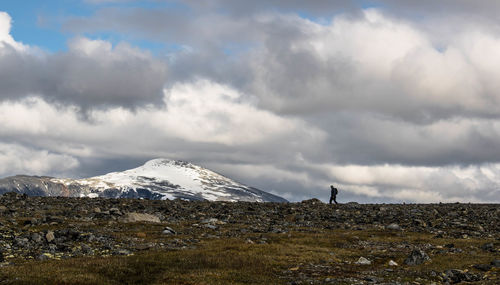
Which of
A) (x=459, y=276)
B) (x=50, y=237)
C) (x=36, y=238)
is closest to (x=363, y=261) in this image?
(x=459, y=276)

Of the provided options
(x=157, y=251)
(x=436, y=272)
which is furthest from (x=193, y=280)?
(x=436, y=272)

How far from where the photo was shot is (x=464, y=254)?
33.3 meters

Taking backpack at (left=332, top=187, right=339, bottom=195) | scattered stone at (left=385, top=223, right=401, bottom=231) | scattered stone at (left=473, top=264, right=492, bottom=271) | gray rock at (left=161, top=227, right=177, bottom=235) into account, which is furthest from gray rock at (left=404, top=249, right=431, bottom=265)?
backpack at (left=332, top=187, right=339, bottom=195)

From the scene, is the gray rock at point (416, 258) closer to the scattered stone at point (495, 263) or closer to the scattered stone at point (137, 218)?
the scattered stone at point (495, 263)

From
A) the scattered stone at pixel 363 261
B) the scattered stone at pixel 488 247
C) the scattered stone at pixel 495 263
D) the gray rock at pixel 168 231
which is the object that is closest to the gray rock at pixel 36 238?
the gray rock at pixel 168 231

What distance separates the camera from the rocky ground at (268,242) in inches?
1073

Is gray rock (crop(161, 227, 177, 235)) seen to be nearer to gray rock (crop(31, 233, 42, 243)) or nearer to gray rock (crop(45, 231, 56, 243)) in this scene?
gray rock (crop(45, 231, 56, 243))

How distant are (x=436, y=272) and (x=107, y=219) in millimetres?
34086

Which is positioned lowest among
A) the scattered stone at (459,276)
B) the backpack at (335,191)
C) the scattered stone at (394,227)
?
the scattered stone at (459,276)

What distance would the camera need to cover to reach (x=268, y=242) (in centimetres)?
3909

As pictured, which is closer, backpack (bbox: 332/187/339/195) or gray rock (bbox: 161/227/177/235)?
gray rock (bbox: 161/227/177/235)

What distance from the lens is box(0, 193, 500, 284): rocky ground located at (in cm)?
2727

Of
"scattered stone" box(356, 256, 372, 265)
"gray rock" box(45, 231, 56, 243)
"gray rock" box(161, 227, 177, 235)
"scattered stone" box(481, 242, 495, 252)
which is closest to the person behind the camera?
"scattered stone" box(356, 256, 372, 265)

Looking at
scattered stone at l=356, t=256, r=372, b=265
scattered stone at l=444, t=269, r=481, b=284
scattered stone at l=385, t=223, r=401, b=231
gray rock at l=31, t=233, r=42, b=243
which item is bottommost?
gray rock at l=31, t=233, r=42, b=243
